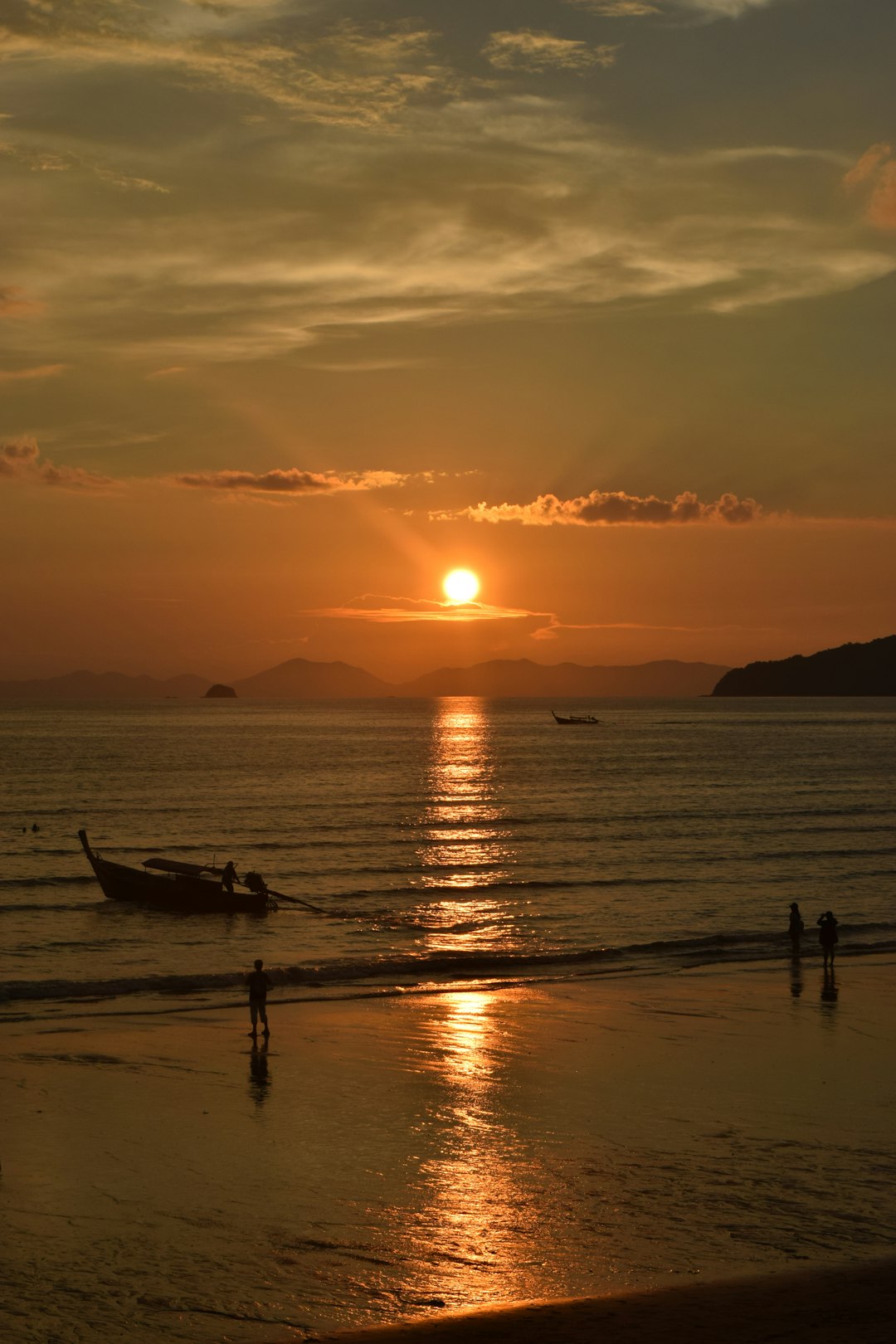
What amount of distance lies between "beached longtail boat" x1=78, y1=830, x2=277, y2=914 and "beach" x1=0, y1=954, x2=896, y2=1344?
1556 cm

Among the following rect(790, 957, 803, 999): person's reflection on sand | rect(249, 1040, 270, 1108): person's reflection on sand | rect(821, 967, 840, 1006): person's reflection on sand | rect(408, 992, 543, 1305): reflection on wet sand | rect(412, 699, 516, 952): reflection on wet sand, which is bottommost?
rect(412, 699, 516, 952): reflection on wet sand

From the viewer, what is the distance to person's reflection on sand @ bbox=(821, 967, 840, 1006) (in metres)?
28.7

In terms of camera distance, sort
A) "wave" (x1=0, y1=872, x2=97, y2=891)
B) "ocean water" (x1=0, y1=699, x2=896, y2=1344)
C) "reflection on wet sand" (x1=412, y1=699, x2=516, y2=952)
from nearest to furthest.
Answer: "ocean water" (x1=0, y1=699, x2=896, y2=1344)
"reflection on wet sand" (x1=412, y1=699, x2=516, y2=952)
"wave" (x1=0, y1=872, x2=97, y2=891)

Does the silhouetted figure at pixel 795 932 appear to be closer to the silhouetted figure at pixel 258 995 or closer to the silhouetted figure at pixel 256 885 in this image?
the silhouetted figure at pixel 258 995

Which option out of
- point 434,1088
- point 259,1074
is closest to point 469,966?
point 259,1074

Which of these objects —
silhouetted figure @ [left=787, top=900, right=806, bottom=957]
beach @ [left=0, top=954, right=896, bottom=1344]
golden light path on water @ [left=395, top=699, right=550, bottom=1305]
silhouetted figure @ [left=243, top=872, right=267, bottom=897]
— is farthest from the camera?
silhouetted figure @ [left=243, top=872, right=267, bottom=897]

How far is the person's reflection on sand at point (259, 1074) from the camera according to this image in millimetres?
20650

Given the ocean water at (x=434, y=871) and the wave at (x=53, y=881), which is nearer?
the ocean water at (x=434, y=871)

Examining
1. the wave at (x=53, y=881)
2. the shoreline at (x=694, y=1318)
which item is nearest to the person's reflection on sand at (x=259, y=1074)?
the shoreline at (x=694, y=1318)

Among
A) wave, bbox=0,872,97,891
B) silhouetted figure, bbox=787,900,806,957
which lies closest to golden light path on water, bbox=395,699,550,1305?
silhouetted figure, bbox=787,900,806,957

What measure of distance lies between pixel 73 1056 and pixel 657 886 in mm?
28753

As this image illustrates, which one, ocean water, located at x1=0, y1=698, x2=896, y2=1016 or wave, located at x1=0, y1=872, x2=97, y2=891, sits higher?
ocean water, located at x1=0, y1=698, x2=896, y2=1016

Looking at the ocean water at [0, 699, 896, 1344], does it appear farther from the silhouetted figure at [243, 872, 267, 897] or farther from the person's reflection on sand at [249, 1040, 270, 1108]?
the silhouetted figure at [243, 872, 267, 897]

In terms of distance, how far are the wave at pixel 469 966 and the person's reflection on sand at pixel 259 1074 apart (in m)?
7.08
